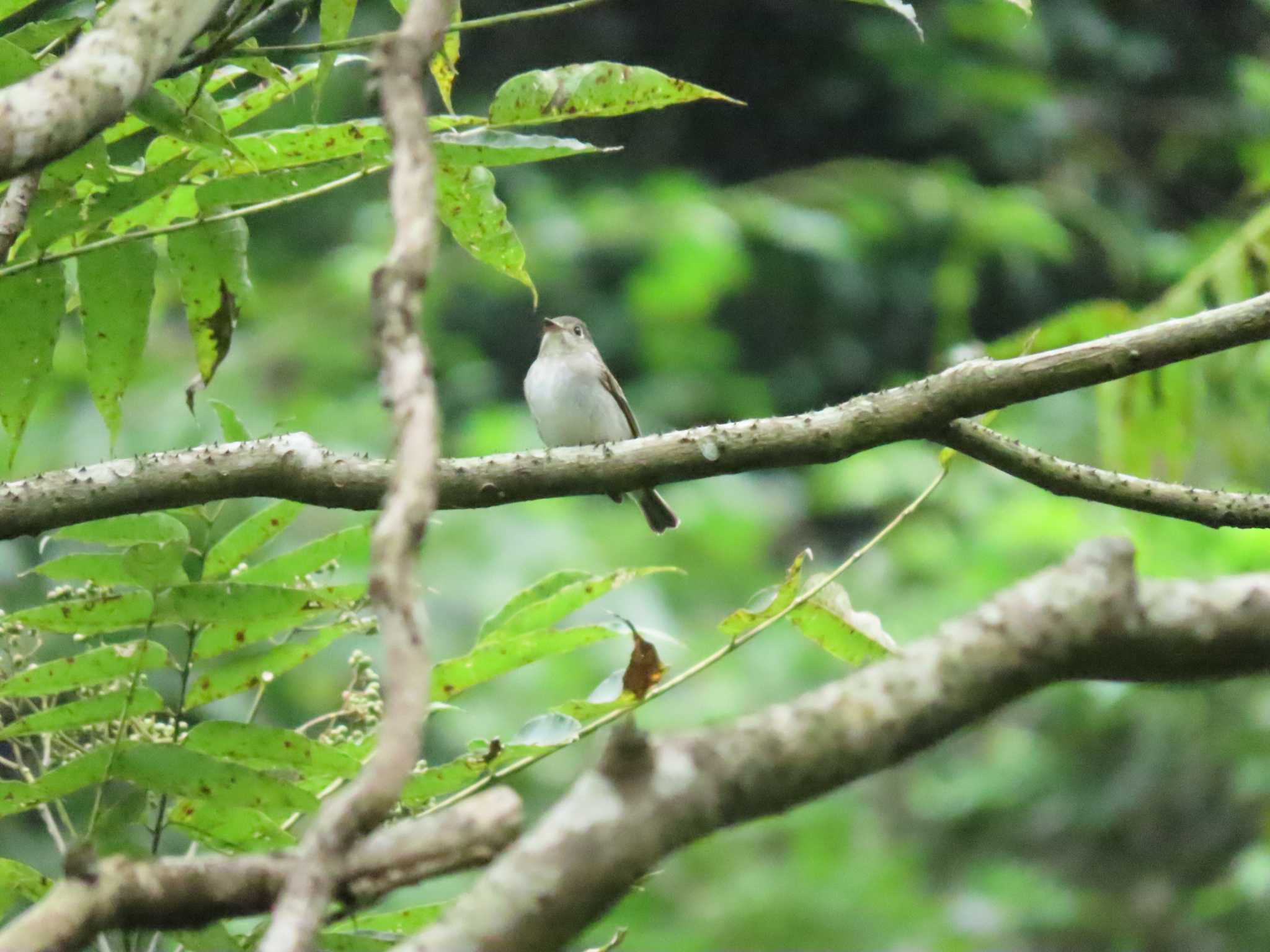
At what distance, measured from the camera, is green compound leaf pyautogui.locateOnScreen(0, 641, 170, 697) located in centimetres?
229

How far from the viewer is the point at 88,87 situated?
1.75m

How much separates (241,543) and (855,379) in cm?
1307

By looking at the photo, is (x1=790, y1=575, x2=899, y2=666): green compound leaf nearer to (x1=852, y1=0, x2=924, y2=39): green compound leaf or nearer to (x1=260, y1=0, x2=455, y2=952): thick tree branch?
(x1=852, y1=0, x2=924, y2=39): green compound leaf

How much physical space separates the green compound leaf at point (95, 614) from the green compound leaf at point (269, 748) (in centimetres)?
20

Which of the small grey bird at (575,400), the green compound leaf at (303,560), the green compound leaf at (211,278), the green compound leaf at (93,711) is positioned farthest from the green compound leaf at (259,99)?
the small grey bird at (575,400)

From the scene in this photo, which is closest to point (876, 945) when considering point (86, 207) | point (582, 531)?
point (582, 531)

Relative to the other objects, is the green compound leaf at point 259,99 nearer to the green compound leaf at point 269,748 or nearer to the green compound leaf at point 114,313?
the green compound leaf at point 114,313

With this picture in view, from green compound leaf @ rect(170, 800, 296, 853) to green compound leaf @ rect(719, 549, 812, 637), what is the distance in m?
0.70

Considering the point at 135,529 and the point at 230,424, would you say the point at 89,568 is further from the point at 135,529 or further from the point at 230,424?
the point at 230,424

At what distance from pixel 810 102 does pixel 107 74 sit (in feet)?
50.5

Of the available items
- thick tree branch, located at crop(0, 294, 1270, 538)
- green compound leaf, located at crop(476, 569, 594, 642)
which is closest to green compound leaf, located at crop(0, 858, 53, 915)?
thick tree branch, located at crop(0, 294, 1270, 538)

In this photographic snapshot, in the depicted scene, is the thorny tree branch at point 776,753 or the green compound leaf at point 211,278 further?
the green compound leaf at point 211,278

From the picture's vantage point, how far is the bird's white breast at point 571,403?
6438 mm

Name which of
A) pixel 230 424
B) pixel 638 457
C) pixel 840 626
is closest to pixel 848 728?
pixel 840 626
